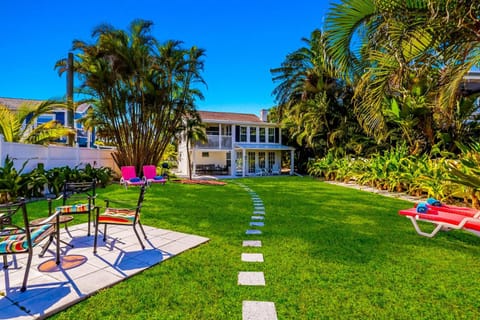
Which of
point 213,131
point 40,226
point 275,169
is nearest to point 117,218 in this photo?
point 40,226

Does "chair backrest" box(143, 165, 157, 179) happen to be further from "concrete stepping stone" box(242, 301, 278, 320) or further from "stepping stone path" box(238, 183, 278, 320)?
"concrete stepping stone" box(242, 301, 278, 320)


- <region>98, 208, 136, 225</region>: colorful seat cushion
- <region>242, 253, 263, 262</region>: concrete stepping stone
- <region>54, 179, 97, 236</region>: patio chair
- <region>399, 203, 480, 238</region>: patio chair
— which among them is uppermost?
<region>54, 179, 97, 236</region>: patio chair

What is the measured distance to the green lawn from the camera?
2391 millimetres

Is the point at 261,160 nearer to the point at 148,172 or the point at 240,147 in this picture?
the point at 240,147

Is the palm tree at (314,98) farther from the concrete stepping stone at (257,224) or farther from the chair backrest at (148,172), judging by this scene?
the concrete stepping stone at (257,224)

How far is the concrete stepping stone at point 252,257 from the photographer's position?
11.6 feet

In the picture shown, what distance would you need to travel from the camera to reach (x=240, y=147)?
21.2 meters

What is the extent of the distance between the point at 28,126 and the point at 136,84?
17.2 ft

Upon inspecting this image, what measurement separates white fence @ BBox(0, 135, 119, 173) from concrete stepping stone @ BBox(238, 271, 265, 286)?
331 inches

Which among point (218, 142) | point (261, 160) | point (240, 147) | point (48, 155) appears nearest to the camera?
point (48, 155)

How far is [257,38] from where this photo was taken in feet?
53.4

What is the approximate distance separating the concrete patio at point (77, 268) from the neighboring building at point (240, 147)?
1630 centimetres

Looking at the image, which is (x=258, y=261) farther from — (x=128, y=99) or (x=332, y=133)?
(x=332, y=133)

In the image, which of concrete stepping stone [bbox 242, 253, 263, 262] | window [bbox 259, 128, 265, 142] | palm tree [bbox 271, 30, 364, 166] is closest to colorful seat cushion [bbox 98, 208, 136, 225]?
concrete stepping stone [bbox 242, 253, 263, 262]
